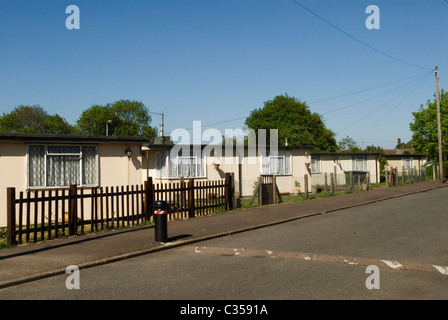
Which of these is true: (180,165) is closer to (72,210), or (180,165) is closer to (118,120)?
(72,210)

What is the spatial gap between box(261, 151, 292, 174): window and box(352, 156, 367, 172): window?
13807 millimetres

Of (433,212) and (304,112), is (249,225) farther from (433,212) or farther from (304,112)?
(304,112)

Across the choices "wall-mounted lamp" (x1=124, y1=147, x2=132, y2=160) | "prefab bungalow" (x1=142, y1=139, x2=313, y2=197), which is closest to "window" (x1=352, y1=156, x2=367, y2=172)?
"prefab bungalow" (x1=142, y1=139, x2=313, y2=197)

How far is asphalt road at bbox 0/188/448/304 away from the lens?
5.58 meters

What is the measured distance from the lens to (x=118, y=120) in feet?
217

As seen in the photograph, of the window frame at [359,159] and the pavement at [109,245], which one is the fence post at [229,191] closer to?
the pavement at [109,245]

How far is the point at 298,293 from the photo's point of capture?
18.0 feet

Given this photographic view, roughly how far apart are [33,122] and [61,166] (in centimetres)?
5603

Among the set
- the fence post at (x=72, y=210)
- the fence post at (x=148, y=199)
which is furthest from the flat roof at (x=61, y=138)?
the fence post at (x=72, y=210)

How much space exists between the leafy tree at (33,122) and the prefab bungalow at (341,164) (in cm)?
4223

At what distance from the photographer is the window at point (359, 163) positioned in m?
37.7

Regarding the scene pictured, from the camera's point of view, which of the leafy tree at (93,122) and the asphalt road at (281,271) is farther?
the leafy tree at (93,122)
